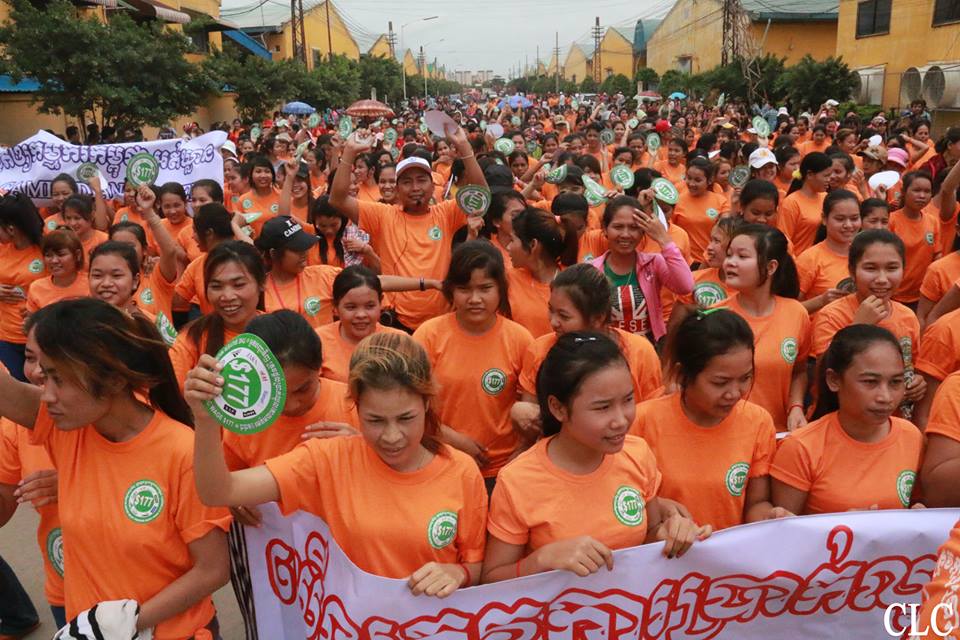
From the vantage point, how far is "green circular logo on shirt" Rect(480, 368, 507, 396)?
346 cm

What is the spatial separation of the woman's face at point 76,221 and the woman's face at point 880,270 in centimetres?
535

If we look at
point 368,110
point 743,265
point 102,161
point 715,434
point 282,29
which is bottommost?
point 715,434

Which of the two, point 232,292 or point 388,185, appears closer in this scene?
point 232,292

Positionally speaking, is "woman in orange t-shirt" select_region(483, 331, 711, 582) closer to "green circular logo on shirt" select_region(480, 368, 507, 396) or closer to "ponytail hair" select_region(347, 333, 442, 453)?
"ponytail hair" select_region(347, 333, 442, 453)

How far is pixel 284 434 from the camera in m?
2.73

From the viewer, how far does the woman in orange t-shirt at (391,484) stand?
89.7 inches

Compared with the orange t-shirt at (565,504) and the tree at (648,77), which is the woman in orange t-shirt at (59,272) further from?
the tree at (648,77)

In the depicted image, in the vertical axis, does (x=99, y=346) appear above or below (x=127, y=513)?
above

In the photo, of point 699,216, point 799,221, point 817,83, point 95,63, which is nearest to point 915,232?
point 799,221

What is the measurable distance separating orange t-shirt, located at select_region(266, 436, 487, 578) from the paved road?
65.4 inches

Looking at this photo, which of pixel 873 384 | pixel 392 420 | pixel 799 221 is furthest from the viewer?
pixel 799 221

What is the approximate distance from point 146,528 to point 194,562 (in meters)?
0.19

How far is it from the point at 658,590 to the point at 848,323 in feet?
6.57

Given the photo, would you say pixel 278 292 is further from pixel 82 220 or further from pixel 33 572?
pixel 82 220
